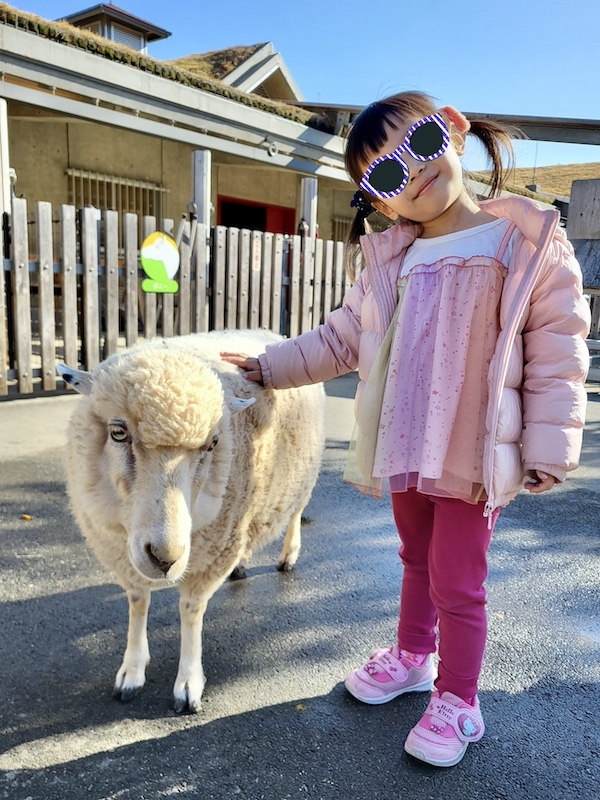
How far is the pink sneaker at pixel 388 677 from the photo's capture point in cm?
221

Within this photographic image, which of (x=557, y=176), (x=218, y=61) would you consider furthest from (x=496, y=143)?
(x=557, y=176)

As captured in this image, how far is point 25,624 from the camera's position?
2.55m

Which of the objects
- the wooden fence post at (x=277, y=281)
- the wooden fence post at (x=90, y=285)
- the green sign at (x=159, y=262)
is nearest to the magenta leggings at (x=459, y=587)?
the wooden fence post at (x=90, y=285)

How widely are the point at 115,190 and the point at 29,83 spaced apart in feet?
10.3

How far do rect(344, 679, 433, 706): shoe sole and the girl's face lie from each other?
164 centimetres

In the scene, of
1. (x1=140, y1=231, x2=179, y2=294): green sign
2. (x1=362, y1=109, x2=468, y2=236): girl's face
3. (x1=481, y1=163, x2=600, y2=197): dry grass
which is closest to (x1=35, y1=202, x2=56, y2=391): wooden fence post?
(x1=140, y1=231, x2=179, y2=294): green sign

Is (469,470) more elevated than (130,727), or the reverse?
(469,470)

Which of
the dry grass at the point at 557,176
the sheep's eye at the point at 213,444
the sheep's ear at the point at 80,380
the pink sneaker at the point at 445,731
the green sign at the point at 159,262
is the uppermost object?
the dry grass at the point at 557,176

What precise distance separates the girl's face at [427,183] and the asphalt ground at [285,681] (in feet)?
5.54

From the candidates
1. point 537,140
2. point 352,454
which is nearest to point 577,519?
point 352,454

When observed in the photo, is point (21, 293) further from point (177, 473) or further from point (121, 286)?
point (177, 473)

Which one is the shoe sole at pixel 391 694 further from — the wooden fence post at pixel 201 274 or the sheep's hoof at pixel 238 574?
the wooden fence post at pixel 201 274

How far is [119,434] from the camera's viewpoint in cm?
189

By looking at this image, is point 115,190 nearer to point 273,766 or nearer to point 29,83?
point 29,83
